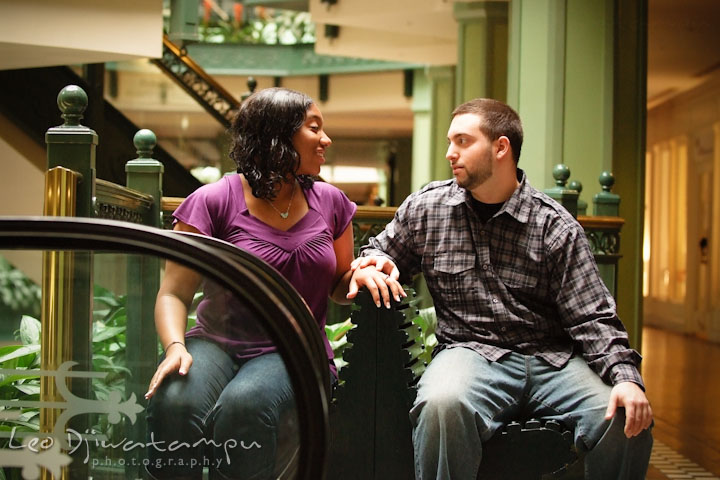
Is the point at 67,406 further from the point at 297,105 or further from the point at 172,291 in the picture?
the point at 297,105

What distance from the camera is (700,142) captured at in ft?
39.3

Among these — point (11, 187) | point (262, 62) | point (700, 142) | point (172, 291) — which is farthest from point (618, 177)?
point (262, 62)

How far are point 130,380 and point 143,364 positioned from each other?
0.03m

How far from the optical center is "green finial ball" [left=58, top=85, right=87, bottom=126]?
9.36 feet

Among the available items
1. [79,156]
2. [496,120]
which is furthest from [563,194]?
[79,156]

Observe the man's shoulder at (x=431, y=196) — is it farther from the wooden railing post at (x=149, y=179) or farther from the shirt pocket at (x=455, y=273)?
the wooden railing post at (x=149, y=179)

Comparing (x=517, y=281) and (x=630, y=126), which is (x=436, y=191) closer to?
(x=517, y=281)

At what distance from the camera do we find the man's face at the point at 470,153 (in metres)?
2.53

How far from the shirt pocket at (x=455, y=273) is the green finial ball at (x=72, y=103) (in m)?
1.21

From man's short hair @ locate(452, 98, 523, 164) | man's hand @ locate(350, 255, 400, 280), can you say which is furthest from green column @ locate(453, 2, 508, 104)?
man's hand @ locate(350, 255, 400, 280)

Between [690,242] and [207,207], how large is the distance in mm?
11046

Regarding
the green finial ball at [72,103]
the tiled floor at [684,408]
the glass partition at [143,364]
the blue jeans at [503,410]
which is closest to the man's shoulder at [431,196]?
the blue jeans at [503,410]

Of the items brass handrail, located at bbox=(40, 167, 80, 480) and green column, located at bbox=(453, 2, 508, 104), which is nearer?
brass handrail, located at bbox=(40, 167, 80, 480)

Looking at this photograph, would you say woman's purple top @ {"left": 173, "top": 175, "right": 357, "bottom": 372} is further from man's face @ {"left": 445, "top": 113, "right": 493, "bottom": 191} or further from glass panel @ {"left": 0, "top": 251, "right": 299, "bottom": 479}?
glass panel @ {"left": 0, "top": 251, "right": 299, "bottom": 479}
